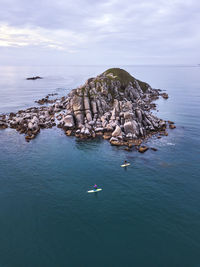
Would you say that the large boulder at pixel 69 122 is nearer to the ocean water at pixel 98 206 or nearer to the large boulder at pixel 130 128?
the ocean water at pixel 98 206

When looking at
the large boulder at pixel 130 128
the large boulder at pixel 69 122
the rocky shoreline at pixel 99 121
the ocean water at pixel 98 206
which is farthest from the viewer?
the large boulder at pixel 69 122

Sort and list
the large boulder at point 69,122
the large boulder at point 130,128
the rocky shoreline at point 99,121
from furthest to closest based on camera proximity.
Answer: the large boulder at point 69,122, the rocky shoreline at point 99,121, the large boulder at point 130,128

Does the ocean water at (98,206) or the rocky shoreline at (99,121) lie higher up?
the rocky shoreline at (99,121)

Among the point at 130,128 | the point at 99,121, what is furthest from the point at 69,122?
the point at 130,128

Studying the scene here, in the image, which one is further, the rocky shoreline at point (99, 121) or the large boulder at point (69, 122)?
the large boulder at point (69, 122)

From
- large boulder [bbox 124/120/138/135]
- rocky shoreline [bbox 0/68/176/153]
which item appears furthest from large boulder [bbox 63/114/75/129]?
large boulder [bbox 124/120/138/135]

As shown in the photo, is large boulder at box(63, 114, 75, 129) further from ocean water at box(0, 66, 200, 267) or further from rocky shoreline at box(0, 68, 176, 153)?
ocean water at box(0, 66, 200, 267)

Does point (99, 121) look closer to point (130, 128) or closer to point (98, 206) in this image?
point (130, 128)

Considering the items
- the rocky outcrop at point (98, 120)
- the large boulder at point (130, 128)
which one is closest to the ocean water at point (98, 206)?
the rocky outcrop at point (98, 120)

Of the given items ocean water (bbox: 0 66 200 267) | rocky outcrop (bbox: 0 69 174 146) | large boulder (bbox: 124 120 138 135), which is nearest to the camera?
ocean water (bbox: 0 66 200 267)
